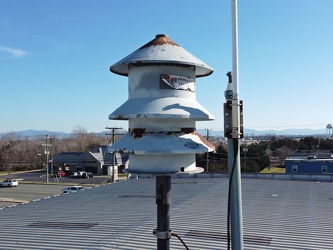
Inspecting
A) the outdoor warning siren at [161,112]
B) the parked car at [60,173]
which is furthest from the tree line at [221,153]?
the outdoor warning siren at [161,112]

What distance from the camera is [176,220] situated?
800 cm

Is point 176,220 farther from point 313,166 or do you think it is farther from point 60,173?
point 60,173

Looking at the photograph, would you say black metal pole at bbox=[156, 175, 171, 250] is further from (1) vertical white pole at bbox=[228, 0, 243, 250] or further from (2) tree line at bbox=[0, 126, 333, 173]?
(2) tree line at bbox=[0, 126, 333, 173]

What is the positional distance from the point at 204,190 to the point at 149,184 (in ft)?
11.3

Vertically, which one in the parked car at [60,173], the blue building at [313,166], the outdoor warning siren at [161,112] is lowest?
the parked car at [60,173]

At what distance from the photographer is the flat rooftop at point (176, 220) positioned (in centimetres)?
638

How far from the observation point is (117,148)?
10.8 feet

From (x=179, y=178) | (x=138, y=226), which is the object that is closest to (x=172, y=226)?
(x=138, y=226)

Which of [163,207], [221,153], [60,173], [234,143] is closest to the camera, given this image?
[234,143]

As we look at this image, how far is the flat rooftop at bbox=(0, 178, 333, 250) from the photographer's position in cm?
638

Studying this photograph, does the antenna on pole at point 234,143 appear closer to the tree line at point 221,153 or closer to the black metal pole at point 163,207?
the black metal pole at point 163,207

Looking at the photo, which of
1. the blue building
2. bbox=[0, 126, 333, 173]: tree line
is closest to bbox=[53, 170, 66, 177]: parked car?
bbox=[0, 126, 333, 173]: tree line

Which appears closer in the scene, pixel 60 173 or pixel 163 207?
pixel 163 207

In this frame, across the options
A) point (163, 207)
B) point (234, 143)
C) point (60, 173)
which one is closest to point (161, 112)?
point (234, 143)
